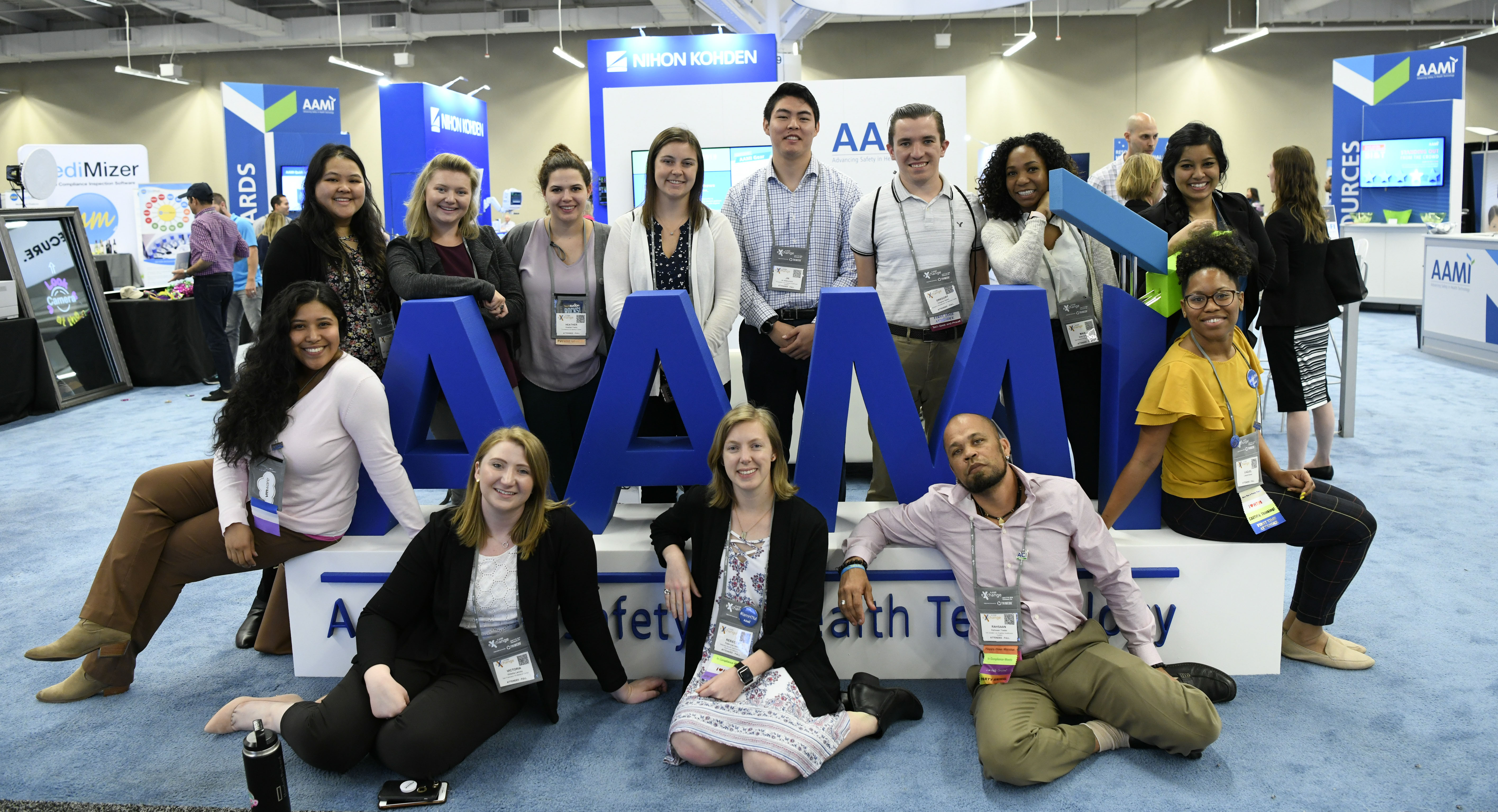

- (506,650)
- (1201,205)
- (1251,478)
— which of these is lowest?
(506,650)

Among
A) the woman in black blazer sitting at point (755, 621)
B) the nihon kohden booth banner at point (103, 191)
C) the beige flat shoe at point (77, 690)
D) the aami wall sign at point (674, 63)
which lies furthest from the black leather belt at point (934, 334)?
the nihon kohden booth banner at point (103, 191)

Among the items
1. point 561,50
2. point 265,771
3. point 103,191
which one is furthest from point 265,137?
point 265,771

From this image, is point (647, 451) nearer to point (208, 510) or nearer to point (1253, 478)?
point (208, 510)

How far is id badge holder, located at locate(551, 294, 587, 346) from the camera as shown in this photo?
3.01m

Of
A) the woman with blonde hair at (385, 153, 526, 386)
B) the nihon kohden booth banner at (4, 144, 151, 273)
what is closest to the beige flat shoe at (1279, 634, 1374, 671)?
the woman with blonde hair at (385, 153, 526, 386)

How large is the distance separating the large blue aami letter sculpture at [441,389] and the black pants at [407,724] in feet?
2.00

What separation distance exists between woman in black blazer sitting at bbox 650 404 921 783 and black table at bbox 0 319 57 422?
21.1ft

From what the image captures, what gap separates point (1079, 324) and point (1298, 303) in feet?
6.74

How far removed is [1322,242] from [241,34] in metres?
16.7

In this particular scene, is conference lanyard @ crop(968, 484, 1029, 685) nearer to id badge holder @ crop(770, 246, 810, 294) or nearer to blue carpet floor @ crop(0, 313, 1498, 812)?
blue carpet floor @ crop(0, 313, 1498, 812)

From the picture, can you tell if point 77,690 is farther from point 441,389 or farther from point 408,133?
point 408,133

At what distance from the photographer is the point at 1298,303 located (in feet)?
14.1

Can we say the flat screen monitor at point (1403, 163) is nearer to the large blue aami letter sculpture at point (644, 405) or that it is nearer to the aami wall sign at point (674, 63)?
the aami wall sign at point (674, 63)

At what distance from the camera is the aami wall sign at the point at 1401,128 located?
10812mm
